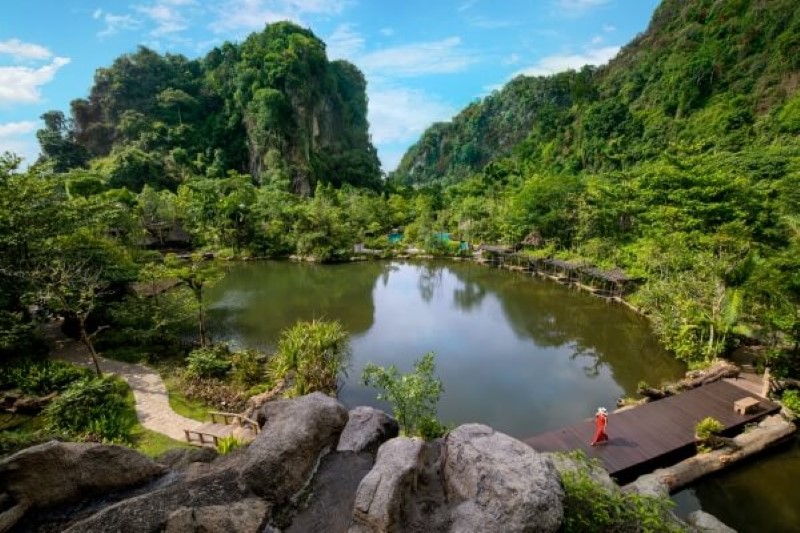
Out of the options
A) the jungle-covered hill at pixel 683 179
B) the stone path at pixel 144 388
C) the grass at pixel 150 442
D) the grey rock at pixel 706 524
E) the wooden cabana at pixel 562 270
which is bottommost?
the grass at pixel 150 442

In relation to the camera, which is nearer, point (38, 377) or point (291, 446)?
point (291, 446)

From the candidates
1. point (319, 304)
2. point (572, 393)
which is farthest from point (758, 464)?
point (319, 304)

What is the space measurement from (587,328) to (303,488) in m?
17.1

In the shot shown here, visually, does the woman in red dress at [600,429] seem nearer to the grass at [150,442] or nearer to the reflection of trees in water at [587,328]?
the reflection of trees in water at [587,328]

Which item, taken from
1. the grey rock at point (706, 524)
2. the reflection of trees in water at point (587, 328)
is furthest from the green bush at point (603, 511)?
the reflection of trees in water at point (587, 328)

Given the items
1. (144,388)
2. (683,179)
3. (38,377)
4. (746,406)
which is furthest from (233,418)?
(683,179)

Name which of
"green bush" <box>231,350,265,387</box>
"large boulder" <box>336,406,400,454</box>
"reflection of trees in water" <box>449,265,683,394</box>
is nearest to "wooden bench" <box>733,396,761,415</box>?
"reflection of trees in water" <box>449,265,683,394</box>

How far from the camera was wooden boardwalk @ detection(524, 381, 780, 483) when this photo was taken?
888 centimetres

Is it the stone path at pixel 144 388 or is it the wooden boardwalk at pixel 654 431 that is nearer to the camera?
the wooden boardwalk at pixel 654 431

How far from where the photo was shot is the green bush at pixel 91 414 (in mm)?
9492

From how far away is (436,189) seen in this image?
6788 centimetres

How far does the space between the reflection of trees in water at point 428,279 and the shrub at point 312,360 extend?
11336mm

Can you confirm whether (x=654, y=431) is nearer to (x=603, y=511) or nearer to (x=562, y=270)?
(x=603, y=511)

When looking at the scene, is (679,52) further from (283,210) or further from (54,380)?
(54,380)
